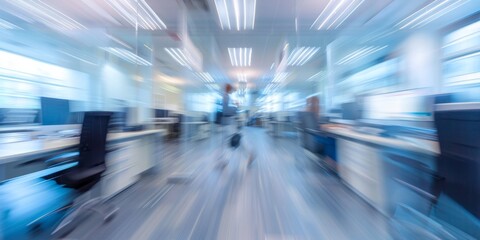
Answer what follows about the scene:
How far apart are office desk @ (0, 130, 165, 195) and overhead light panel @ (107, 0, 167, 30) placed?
2.42 m

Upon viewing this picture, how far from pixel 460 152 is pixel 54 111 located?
3.55m

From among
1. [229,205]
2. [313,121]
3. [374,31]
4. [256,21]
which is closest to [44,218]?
[229,205]

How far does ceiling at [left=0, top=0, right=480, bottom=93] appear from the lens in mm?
2840

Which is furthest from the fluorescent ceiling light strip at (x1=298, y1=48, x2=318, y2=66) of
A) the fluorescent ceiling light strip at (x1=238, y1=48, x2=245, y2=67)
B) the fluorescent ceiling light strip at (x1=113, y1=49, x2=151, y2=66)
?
the fluorescent ceiling light strip at (x1=113, y1=49, x2=151, y2=66)

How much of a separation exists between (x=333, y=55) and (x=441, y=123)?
4.50m

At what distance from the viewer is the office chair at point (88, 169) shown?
1.39m

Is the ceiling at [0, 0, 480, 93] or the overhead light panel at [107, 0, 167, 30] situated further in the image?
the overhead light panel at [107, 0, 167, 30]

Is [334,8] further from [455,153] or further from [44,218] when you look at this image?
[44,218]

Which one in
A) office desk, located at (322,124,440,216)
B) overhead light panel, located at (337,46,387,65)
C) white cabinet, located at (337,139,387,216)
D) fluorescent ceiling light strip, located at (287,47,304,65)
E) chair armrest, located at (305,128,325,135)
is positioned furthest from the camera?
fluorescent ceiling light strip, located at (287,47,304,65)

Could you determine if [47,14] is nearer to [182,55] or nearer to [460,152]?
[182,55]

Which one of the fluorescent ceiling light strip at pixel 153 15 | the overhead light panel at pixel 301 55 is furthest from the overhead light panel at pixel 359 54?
the fluorescent ceiling light strip at pixel 153 15

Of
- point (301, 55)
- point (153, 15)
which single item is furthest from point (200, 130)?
point (301, 55)

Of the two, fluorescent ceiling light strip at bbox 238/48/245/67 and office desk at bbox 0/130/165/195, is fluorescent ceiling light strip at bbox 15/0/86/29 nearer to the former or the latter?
office desk at bbox 0/130/165/195

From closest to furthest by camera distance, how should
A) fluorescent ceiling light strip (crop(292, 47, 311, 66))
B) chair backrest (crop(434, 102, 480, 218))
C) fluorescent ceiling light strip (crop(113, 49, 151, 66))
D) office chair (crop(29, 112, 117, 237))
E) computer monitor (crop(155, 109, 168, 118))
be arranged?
chair backrest (crop(434, 102, 480, 218))
office chair (crop(29, 112, 117, 237))
fluorescent ceiling light strip (crop(113, 49, 151, 66))
fluorescent ceiling light strip (crop(292, 47, 311, 66))
computer monitor (crop(155, 109, 168, 118))
